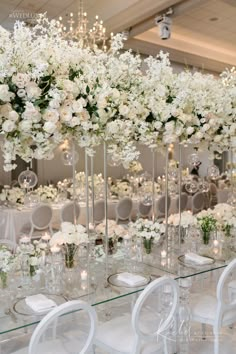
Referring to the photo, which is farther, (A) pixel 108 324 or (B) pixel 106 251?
(B) pixel 106 251

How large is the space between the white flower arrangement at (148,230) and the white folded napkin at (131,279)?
0.54 m

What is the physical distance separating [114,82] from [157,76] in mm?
477

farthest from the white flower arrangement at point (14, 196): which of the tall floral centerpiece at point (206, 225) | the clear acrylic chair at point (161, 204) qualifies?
the tall floral centerpiece at point (206, 225)

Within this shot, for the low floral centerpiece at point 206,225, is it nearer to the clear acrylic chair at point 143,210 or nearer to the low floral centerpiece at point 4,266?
the low floral centerpiece at point 4,266

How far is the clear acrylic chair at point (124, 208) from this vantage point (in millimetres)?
6812

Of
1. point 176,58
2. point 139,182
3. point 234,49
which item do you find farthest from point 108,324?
point 234,49

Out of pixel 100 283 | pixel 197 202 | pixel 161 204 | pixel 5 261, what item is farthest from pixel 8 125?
pixel 197 202

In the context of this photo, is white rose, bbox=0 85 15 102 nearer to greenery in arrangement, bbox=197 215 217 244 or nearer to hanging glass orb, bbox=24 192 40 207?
greenery in arrangement, bbox=197 215 217 244

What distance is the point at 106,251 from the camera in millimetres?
3178

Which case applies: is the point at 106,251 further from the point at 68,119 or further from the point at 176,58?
the point at 176,58

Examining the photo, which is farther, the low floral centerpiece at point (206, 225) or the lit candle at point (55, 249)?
the low floral centerpiece at point (206, 225)

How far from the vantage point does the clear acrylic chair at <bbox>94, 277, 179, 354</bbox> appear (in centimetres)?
242

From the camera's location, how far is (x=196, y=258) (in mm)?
3303

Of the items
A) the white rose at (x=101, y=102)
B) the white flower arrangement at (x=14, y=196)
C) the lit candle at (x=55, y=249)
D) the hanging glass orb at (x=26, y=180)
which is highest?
the white rose at (x=101, y=102)
